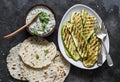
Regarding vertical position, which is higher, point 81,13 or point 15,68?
point 81,13

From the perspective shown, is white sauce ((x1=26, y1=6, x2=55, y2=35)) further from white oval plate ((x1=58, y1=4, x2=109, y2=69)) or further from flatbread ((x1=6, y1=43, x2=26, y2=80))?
flatbread ((x1=6, y1=43, x2=26, y2=80))

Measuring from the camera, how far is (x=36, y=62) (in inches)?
127

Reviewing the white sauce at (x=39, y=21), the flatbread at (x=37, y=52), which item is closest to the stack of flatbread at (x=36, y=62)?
the flatbread at (x=37, y=52)

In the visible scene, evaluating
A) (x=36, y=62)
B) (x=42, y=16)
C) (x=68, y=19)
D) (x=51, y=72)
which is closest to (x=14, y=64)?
(x=36, y=62)

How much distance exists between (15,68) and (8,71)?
0.07 metres

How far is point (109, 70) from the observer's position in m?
3.38

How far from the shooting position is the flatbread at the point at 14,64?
3242 mm

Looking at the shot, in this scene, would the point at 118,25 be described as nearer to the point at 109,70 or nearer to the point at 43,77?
the point at 109,70

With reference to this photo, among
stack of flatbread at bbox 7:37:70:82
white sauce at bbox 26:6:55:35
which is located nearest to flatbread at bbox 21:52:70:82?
stack of flatbread at bbox 7:37:70:82

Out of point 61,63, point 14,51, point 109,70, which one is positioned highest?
point 14,51

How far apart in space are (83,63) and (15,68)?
56cm

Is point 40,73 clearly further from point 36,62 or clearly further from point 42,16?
point 42,16

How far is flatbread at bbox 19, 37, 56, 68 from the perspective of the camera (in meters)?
3.22

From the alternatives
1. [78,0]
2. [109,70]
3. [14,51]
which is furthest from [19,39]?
[109,70]
